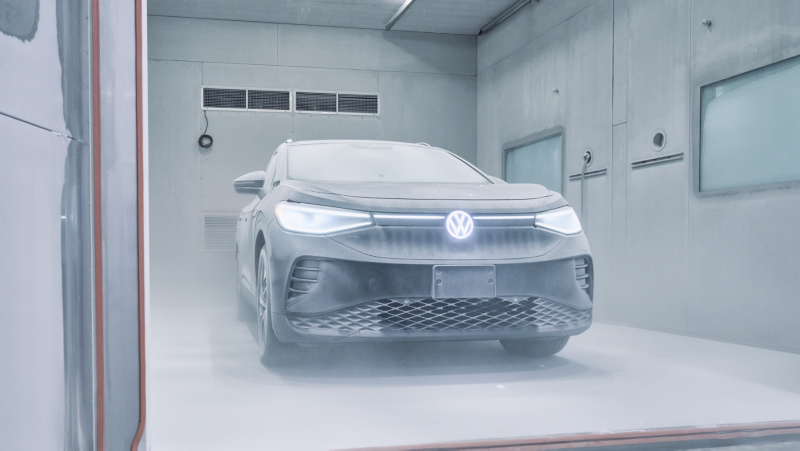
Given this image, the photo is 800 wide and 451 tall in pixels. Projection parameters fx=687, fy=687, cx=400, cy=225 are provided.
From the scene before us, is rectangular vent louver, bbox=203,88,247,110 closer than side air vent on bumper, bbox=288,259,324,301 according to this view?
No

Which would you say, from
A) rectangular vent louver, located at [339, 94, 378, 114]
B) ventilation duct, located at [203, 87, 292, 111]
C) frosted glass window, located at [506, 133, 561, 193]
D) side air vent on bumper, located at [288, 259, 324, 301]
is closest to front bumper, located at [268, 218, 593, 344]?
side air vent on bumper, located at [288, 259, 324, 301]

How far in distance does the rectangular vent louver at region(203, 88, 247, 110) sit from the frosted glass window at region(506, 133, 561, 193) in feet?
11.7

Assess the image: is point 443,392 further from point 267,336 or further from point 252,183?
point 252,183

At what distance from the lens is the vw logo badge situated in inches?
124

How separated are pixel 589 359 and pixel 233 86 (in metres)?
6.61

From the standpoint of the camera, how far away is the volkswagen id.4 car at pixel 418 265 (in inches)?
120

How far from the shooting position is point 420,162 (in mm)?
4281

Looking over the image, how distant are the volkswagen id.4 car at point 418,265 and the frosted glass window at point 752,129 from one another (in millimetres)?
2067

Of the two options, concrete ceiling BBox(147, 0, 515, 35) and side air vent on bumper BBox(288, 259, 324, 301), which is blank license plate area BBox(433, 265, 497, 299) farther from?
concrete ceiling BBox(147, 0, 515, 35)

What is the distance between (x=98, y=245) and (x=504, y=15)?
798 centimetres

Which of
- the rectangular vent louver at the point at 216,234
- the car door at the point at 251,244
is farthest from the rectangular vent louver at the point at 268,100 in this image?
the car door at the point at 251,244

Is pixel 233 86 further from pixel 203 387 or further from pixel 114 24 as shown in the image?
pixel 114 24

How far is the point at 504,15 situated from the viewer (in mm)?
8789

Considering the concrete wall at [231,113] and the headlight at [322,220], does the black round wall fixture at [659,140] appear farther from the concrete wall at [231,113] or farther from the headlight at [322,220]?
the concrete wall at [231,113]
